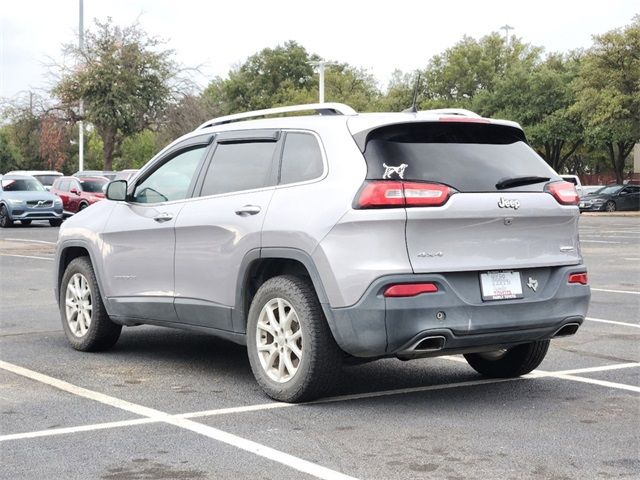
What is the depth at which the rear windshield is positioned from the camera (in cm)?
632

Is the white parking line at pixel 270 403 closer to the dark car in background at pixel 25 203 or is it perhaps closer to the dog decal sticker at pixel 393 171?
the dog decal sticker at pixel 393 171

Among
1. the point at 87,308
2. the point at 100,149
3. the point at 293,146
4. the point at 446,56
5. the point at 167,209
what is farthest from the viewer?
the point at 100,149

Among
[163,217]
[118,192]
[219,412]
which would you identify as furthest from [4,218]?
[219,412]

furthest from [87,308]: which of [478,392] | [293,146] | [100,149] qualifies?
[100,149]

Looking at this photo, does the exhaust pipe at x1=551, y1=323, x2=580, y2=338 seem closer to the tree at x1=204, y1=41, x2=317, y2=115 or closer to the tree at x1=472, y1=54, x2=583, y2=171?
the tree at x1=472, y1=54, x2=583, y2=171

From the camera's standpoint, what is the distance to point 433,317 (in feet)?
20.0

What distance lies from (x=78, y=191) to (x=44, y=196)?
2.63 m

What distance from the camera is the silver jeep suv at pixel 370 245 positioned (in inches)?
242

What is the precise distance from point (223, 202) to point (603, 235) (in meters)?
22.6

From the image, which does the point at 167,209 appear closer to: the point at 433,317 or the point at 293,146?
the point at 293,146

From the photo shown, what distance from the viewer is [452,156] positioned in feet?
21.3

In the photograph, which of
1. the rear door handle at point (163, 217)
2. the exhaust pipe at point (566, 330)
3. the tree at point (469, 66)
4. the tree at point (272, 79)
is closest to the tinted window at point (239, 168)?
the rear door handle at point (163, 217)

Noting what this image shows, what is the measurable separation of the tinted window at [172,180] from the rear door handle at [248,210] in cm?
83

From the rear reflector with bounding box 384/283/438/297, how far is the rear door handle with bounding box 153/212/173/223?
218 cm
